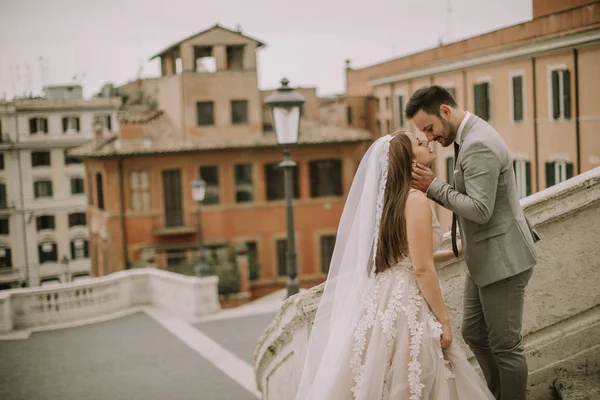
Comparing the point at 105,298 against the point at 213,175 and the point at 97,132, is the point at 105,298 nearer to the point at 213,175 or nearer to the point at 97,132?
the point at 213,175

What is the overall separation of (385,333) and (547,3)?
852 inches

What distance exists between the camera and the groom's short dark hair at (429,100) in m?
3.72

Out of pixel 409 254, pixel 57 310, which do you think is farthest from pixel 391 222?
pixel 57 310

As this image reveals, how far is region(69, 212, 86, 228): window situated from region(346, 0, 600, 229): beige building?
56.9 ft

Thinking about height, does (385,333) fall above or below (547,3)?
below

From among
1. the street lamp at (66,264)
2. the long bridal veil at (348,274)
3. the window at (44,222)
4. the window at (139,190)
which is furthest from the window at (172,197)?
the long bridal veil at (348,274)

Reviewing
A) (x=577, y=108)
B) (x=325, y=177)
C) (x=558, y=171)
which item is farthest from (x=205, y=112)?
(x=577, y=108)

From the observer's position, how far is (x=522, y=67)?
24.2 metres

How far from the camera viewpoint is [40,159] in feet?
112

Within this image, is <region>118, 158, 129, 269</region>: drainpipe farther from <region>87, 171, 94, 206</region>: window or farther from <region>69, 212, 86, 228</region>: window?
<region>69, 212, 86, 228</region>: window

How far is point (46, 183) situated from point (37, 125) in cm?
291

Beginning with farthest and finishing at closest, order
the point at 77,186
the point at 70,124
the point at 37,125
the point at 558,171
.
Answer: the point at 77,186, the point at 70,124, the point at 37,125, the point at 558,171

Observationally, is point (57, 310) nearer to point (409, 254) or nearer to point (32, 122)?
point (409, 254)

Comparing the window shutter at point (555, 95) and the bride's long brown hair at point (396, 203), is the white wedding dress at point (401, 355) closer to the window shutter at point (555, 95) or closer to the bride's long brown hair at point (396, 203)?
the bride's long brown hair at point (396, 203)
